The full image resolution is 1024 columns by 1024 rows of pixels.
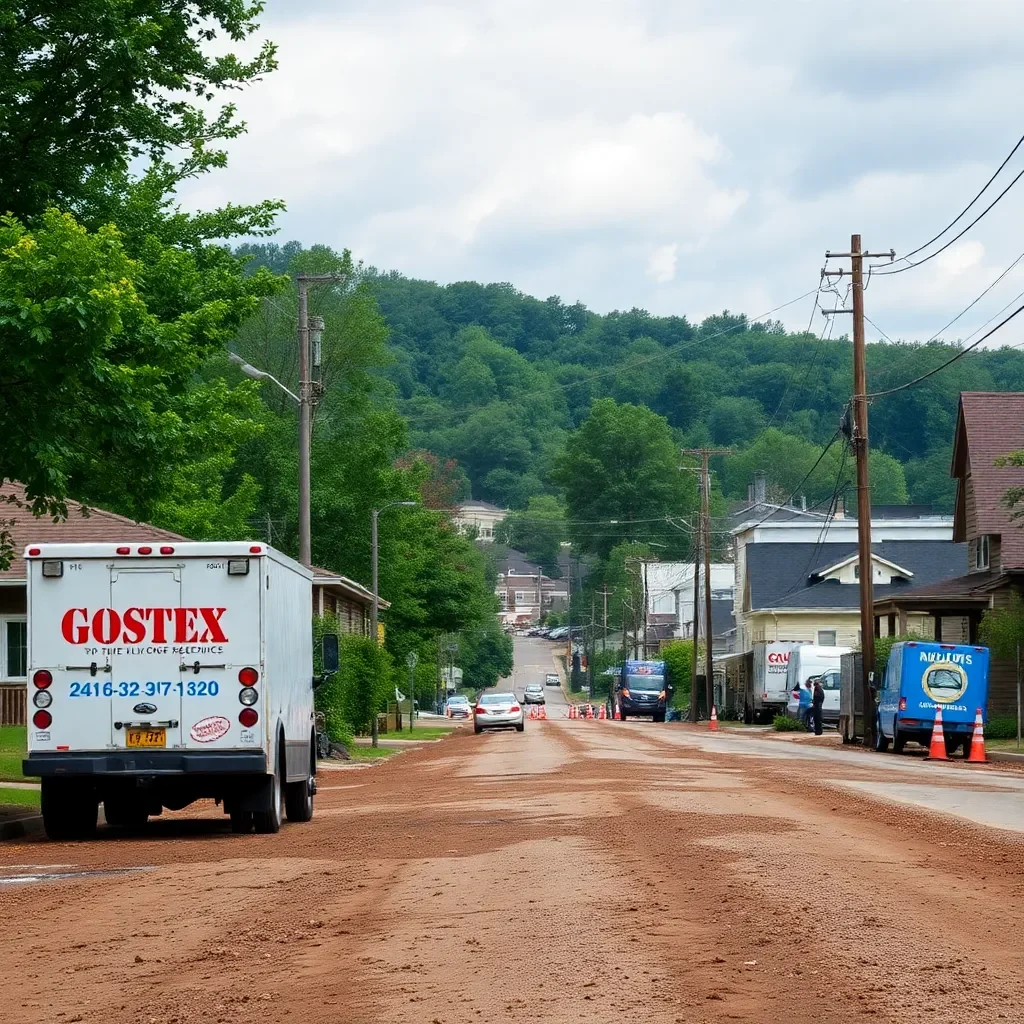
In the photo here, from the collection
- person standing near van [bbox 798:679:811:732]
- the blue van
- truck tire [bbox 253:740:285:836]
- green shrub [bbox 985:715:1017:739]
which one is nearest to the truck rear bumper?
truck tire [bbox 253:740:285:836]

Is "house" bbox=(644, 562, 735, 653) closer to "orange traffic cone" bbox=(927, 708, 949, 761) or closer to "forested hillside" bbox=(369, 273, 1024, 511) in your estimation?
"forested hillside" bbox=(369, 273, 1024, 511)

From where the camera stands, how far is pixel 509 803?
1939cm

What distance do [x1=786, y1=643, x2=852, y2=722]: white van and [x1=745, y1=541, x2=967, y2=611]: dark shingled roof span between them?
72.2ft

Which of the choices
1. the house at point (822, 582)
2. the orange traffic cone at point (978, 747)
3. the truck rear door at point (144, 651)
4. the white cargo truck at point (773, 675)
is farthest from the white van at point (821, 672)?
the truck rear door at point (144, 651)

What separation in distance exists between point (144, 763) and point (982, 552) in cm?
3996

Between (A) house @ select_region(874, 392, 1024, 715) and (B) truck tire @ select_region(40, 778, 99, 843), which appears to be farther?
(A) house @ select_region(874, 392, 1024, 715)

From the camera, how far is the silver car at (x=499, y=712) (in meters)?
58.3

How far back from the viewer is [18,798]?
2114cm

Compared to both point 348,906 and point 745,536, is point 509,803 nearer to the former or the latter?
point 348,906

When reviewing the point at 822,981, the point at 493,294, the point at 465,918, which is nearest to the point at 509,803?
the point at 465,918

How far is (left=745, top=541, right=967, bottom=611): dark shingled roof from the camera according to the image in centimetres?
8288

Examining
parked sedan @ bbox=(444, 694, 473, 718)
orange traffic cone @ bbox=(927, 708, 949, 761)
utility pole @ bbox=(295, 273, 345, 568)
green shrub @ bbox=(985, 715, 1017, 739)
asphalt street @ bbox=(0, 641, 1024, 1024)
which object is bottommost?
parked sedan @ bbox=(444, 694, 473, 718)

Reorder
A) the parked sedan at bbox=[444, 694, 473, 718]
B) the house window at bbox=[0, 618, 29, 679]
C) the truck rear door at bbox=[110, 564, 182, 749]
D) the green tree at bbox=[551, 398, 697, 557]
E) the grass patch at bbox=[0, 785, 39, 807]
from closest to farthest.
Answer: the truck rear door at bbox=[110, 564, 182, 749], the grass patch at bbox=[0, 785, 39, 807], the house window at bbox=[0, 618, 29, 679], the parked sedan at bbox=[444, 694, 473, 718], the green tree at bbox=[551, 398, 697, 557]

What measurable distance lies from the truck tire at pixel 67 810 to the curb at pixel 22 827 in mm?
685
